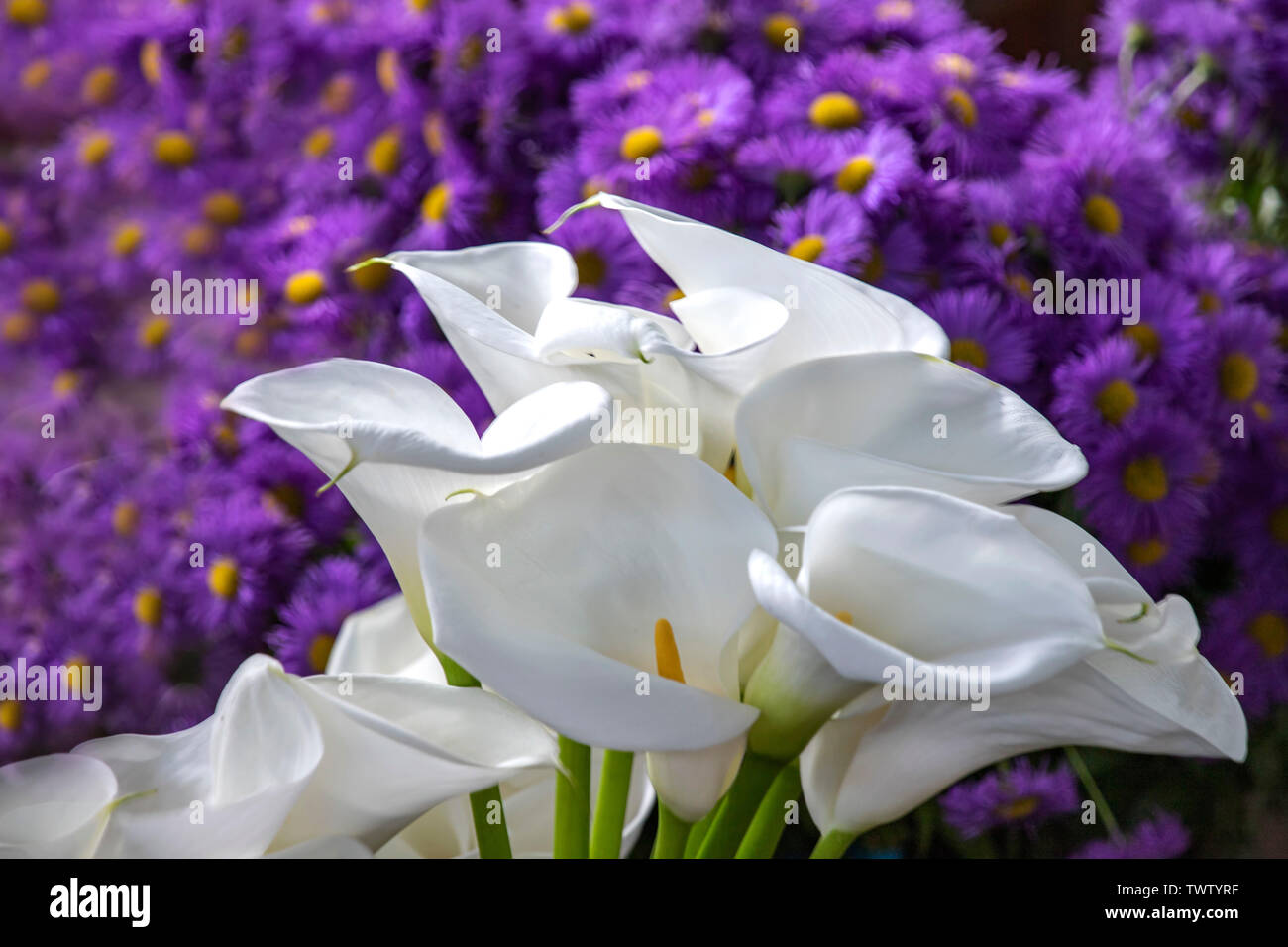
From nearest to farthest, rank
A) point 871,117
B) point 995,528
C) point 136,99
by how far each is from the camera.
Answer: point 995,528 → point 871,117 → point 136,99

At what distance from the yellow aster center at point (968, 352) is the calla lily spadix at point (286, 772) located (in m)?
0.18

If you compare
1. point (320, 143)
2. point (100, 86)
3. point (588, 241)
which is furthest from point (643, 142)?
point (100, 86)

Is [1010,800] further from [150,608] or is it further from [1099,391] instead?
[150,608]

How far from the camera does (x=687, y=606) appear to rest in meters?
0.15

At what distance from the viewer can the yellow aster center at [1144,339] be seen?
29 centimetres

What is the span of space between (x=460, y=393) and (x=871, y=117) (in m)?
0.14

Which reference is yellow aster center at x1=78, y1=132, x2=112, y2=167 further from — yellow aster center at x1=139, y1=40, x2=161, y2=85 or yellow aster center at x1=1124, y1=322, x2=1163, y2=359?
yellow aster center at x1=1124, y1=322, x2=1163, y2=359

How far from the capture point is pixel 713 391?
0.15 metres

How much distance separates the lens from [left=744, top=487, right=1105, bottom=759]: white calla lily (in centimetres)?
12

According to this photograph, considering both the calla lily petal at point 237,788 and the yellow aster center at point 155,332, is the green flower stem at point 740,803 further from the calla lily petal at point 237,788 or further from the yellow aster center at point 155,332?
the yellow aster center at point 155,332

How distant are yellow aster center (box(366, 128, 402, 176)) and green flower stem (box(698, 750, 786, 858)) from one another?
0.90 ft

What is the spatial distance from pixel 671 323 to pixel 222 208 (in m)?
0.28

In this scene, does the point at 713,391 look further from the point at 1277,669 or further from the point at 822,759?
the point at 1277,669
